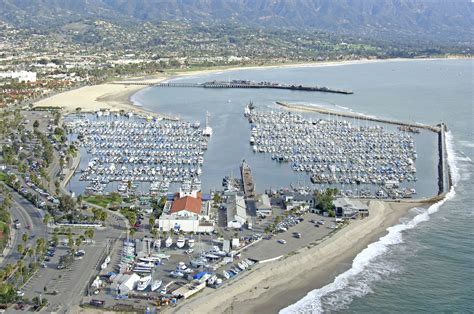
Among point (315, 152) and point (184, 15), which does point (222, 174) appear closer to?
point (315, 152)

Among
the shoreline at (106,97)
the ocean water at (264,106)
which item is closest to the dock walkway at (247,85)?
the ocean water at (264,106)

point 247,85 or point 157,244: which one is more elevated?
point 247,85

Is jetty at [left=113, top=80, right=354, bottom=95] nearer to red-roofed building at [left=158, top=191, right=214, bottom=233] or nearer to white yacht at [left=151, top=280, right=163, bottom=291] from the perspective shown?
red-roofed building at [left=158, top=191, right=214, bottom=233]

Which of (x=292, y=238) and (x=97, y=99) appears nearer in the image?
(x=292, y=238)

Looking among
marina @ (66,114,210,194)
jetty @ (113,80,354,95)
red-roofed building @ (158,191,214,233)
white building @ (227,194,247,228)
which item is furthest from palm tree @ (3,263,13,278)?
jetty @ (113,80,354,95)

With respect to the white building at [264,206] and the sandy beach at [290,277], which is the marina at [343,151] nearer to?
the white building at [264,206]

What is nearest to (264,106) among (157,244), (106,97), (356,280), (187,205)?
(106,97)

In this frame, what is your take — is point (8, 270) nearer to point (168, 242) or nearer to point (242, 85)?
point (168, 242)
